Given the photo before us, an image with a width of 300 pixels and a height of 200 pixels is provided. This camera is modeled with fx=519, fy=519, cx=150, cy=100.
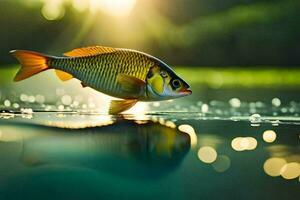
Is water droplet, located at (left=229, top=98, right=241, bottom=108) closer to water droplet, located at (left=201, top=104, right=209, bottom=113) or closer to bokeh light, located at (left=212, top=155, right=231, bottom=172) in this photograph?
water droplet, located at (left=201, top=104, right=209, bottom=113)

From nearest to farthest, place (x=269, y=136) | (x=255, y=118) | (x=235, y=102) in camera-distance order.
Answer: (x=269, y=136) → (x=255, y=118) → (x=235, y=102)

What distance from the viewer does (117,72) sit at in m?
1.03

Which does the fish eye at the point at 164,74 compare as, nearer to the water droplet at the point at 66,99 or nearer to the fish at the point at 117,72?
the fish at the point at 117,72

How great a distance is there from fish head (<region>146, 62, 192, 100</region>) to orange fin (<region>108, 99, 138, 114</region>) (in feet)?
0.17

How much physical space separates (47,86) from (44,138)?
2.29 ft

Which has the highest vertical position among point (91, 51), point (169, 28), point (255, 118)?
point (169, 28)

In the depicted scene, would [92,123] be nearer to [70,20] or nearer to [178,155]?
[178,155]

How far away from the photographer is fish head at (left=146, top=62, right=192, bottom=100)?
1000 mm

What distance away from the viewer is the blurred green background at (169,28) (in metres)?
1.64

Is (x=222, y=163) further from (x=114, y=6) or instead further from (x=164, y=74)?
(x=114, y=6)

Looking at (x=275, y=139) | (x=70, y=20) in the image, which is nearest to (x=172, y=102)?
(x=70, y=20)

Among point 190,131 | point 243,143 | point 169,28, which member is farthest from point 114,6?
point 243,143

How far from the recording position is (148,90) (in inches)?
39.6

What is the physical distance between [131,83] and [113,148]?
0.78 feet
